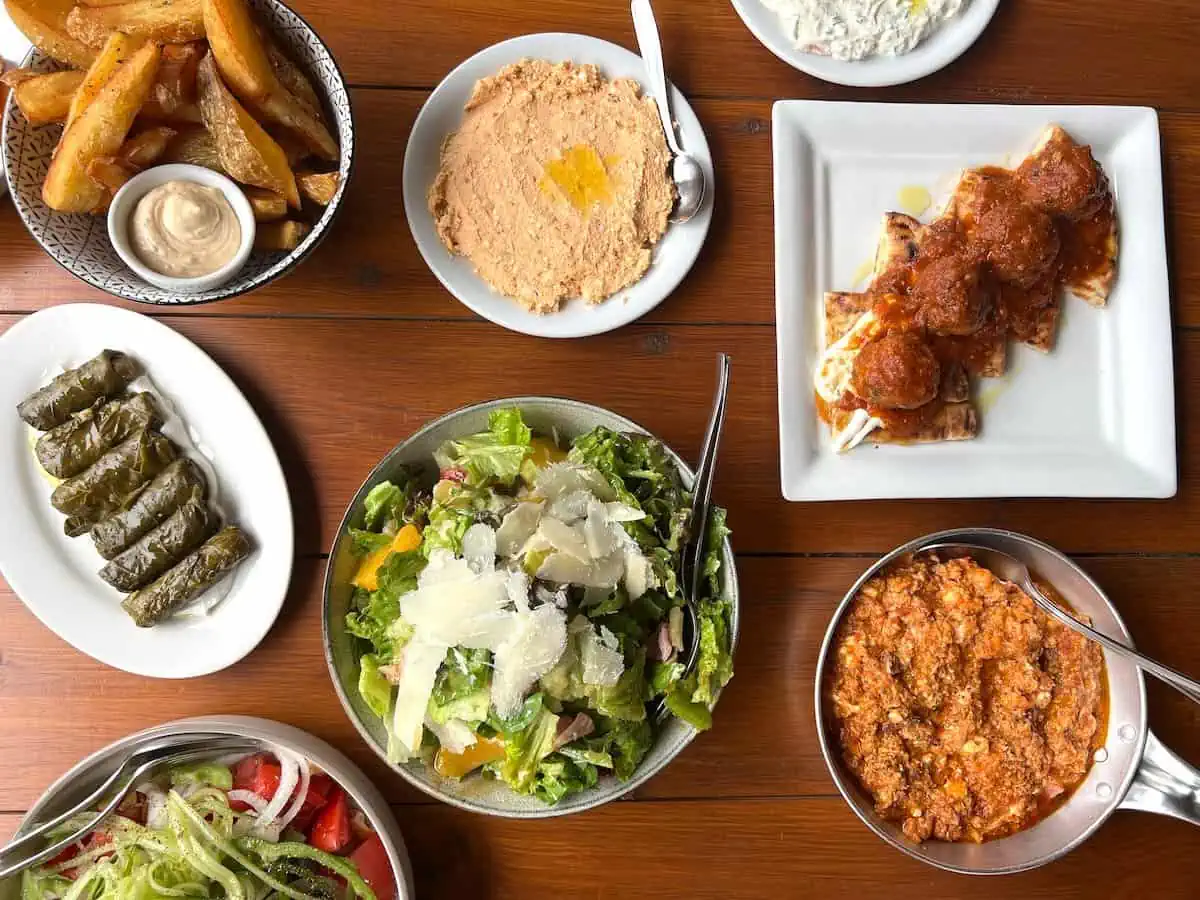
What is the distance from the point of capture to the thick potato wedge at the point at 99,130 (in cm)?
113

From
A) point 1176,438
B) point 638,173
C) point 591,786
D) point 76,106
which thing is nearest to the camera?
point 76,106

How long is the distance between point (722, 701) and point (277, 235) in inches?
37.8

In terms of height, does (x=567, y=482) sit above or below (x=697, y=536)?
above

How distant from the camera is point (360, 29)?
1462 mm

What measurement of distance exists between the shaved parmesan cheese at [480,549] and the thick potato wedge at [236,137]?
1.76 ft

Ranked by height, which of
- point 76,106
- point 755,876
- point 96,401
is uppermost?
point 76,106

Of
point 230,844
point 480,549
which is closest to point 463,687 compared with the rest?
point 480,549

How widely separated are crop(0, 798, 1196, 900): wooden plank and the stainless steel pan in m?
0.13

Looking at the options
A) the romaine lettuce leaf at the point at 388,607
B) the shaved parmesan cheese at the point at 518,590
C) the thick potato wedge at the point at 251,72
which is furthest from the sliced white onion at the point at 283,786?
the thick potato wedge at the point at 251,72

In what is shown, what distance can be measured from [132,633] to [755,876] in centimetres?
103

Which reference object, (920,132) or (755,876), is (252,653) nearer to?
(755,876)

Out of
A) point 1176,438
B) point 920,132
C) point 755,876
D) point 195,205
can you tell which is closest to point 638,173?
point 920,132

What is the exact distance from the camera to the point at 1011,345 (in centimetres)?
149

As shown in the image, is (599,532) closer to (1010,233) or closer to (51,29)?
(1010,233)
